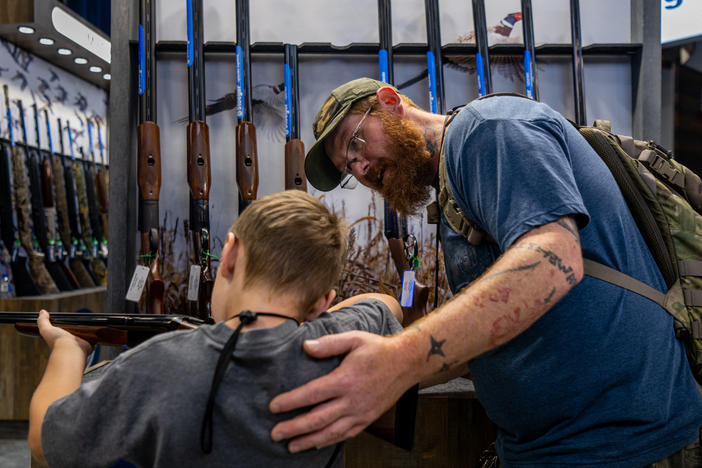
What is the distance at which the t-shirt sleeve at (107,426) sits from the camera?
2.76ft

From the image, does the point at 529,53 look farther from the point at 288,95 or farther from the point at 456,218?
the point at 456,218

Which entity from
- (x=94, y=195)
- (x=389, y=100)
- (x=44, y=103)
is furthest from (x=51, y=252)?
(x=389, y=100)

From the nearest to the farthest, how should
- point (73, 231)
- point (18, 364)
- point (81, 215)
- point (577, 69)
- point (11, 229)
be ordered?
point (577, 69), point (18, 364), point (11, 229), point (73, 231), point (81, 215)

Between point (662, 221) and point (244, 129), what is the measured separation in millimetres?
1755

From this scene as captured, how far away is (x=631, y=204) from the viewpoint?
113cm

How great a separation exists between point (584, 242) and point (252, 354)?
670 millimetres

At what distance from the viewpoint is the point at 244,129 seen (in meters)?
2.38

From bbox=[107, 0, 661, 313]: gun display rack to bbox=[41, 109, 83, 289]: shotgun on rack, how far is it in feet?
7.56

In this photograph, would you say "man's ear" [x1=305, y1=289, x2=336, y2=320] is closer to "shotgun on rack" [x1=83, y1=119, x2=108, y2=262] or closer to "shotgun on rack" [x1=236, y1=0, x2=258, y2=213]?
"shotgun on rack" [x1=236, y1=0, x2=258, y2=213]

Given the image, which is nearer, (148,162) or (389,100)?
(389,100)

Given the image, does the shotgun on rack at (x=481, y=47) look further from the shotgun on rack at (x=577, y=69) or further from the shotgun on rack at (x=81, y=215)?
the shotgun on rack at (x=81, y=215)

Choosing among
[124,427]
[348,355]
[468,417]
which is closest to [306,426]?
[348,355]

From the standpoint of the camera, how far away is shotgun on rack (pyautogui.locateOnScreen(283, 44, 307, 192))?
2.37 m

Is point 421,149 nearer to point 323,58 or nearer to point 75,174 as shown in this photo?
point 323,58
